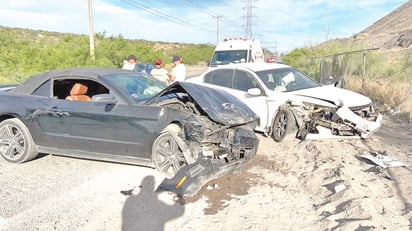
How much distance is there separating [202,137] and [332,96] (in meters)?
3.27

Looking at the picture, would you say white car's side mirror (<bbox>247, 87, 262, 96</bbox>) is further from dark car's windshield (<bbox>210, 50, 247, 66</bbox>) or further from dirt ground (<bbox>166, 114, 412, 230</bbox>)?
dark car's windshield (<bbox>210, 50, 247, 66</bbox>)

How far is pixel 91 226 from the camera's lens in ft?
11.9

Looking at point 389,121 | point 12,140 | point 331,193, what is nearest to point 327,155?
point 331,193

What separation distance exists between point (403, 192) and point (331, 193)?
0.82m

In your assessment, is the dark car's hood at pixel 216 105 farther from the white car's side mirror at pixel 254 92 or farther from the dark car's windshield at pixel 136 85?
the white car's side mirror at pixel 254 92

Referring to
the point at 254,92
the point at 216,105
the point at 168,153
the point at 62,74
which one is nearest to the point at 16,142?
the point at 62,74

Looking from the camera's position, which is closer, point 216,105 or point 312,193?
point 312,193

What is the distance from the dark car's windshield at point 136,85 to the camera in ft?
17.5

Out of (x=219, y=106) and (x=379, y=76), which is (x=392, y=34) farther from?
(x=219, y=106)

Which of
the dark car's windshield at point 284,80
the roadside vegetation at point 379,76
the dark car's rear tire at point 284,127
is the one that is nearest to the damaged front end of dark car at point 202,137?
the dark car's rear tire at point 284,127

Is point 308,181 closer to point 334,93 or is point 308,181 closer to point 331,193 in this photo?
point 331,193

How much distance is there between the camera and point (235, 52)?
15023mm

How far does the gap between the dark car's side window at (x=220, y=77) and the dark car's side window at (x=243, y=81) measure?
17 cm

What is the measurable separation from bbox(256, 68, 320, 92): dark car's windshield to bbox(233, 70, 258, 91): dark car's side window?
0.21 m
